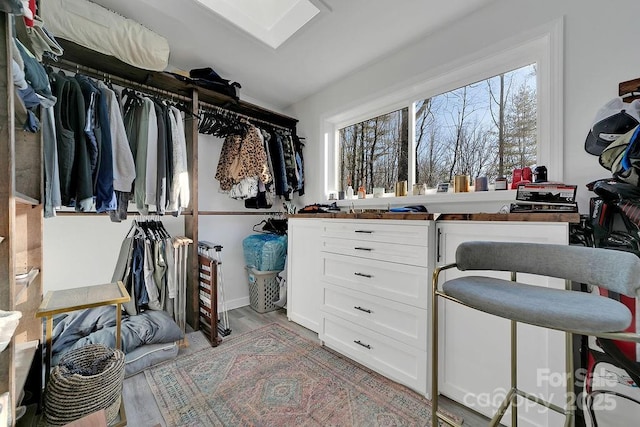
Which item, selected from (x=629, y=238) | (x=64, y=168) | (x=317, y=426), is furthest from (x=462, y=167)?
(x=64, y=168)

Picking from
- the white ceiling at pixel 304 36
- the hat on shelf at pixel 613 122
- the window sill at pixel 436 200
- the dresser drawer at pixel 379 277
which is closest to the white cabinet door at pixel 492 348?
the dresser drawer at pixel 379 277

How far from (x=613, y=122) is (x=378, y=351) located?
1.62 meters

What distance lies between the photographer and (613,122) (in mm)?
1021

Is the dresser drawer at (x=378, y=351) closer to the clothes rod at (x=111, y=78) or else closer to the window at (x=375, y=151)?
the window at (x=375, y=151)

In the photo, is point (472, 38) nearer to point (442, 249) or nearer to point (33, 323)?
point (442, 249)

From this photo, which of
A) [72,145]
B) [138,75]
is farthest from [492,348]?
[138,75]

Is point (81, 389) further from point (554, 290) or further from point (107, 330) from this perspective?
point (554, 290)

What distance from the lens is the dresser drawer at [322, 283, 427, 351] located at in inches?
58.3

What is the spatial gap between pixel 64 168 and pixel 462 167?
265 centimetres

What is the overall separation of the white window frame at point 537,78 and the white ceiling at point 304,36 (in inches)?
13.3

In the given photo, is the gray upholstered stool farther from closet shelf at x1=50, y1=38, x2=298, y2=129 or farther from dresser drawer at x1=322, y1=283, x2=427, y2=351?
closet shelf at x1=50, y1=38, x2=298, y2=129

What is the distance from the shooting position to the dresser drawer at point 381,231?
1.48m

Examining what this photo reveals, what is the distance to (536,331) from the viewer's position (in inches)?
46.3

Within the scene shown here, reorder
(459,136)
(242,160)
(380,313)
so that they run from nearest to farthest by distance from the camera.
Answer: (380,313)
(459,136)
(242,160)
